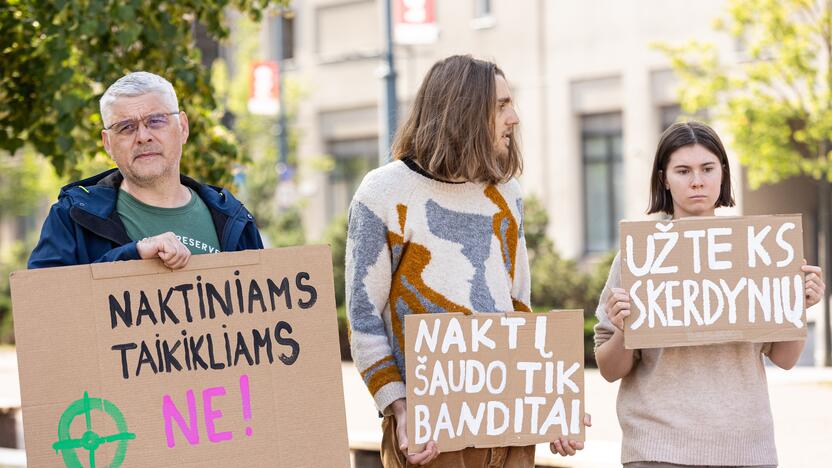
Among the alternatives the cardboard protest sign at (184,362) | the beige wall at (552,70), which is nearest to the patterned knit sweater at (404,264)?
the cardboard protest sign at (184,362)

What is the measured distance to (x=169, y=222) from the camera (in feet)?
12.6

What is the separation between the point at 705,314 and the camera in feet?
13.1

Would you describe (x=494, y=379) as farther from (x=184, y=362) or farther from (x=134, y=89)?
(x=134, y=89)

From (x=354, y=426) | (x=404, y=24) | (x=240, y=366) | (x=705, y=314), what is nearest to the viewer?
(x=240, y=366)

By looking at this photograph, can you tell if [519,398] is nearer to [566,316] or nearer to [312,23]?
[566,316]

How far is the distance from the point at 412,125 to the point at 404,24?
1513cm

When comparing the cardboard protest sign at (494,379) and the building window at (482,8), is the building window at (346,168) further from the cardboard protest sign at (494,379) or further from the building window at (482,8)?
the cardboard protest sign at (494,379)

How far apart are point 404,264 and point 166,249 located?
70cm

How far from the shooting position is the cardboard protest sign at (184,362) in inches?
139

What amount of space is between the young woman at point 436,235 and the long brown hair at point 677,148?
0.49m

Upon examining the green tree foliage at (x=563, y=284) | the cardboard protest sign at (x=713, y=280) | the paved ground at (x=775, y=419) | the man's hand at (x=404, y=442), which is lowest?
the paved ground at (x=775, y=419)

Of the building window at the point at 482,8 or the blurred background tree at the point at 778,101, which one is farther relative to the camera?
the building window at the point at 482,8

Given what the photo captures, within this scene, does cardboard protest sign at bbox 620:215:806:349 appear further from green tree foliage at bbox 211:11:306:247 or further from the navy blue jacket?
green tree foliage at bbox 211:11:306:247

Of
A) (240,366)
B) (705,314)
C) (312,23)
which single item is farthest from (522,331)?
(312,23)
